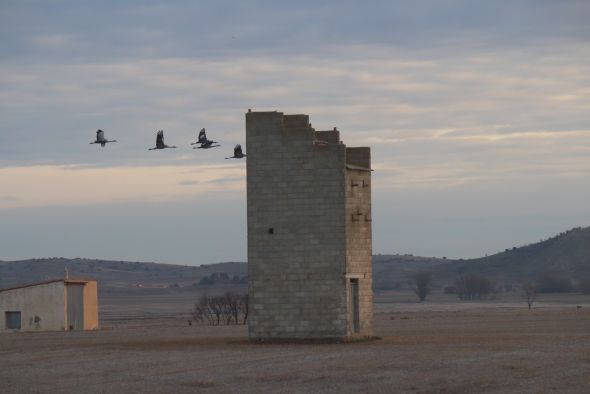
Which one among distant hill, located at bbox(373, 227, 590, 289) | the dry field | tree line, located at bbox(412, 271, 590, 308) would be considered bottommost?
the dry field

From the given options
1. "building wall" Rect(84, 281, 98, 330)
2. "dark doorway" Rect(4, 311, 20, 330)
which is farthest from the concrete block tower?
"dark doorway" Rect(4, 311, 20, 330)

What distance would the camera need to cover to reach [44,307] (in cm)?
5606

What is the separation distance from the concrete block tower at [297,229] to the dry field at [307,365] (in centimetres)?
113

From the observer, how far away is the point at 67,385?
2608 cm

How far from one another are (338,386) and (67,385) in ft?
18.5

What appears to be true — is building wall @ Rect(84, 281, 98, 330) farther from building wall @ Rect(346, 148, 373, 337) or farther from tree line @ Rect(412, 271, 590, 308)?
tree line @ Rect(412, 271, 590, 308)

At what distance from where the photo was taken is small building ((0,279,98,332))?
5584 centimetres

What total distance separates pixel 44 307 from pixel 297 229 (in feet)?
71.8

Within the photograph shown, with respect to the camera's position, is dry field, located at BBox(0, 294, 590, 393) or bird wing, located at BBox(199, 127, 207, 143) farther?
bird wing, located at BBox(199, 127, 207, 143)

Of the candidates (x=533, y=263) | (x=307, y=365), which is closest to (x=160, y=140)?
(x=307, y=365)

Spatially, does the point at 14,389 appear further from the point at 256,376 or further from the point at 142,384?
the point at 256,376

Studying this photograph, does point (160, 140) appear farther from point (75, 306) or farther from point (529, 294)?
point (529, 294)

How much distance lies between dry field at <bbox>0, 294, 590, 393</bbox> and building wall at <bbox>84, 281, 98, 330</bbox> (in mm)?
13950

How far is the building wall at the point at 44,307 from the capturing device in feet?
183
